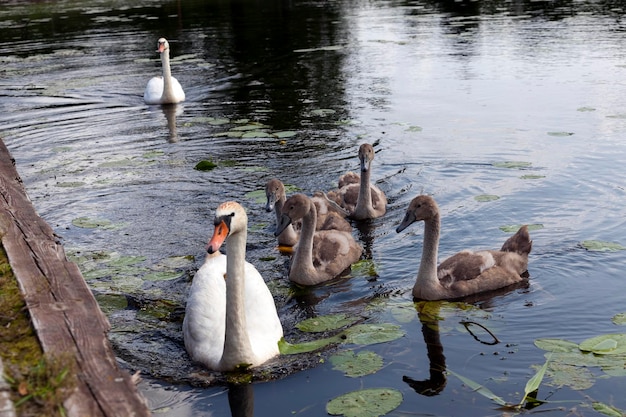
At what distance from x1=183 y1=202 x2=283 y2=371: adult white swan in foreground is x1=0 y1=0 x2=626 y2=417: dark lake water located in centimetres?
26

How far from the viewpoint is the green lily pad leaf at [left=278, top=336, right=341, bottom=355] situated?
7629mm

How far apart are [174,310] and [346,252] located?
2.22 m

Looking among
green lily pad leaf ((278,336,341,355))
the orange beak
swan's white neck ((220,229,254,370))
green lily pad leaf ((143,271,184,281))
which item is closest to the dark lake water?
green lily pad leaf ((143,271,184,281))

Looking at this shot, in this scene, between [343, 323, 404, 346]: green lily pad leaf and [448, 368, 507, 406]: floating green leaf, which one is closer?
[448, 368, 507, 406]: floating green leaf

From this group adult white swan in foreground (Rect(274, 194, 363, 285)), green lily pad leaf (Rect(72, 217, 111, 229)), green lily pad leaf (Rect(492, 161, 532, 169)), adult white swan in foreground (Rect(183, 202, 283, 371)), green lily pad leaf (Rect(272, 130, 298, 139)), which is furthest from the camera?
green lily pad leaf (Rect(272, 130, 298, 139))

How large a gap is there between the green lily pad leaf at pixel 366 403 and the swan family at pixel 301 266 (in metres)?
0.91

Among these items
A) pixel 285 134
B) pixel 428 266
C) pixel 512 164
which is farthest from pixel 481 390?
pixel 285 134

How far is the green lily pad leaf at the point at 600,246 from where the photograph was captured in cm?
981

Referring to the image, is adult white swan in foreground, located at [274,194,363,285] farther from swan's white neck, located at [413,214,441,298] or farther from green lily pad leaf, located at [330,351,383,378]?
green lily pad leaf, located at [330,351,383,378]

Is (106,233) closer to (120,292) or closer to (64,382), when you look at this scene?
(120,292)

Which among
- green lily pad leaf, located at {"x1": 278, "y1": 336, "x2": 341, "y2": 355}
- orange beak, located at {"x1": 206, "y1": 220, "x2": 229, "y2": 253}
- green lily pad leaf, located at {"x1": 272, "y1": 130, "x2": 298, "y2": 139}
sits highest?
orange beak, located at {"x1": 206, "y1": 220, "x2": 229, "y2": 253}

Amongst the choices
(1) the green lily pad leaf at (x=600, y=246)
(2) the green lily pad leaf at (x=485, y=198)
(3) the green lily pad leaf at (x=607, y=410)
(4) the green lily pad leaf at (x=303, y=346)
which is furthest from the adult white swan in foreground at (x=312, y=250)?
(3) the green lily pad leaf at (x=607, y=410)

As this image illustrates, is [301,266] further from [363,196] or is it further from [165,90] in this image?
[165,90]

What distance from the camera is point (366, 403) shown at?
666 cm
